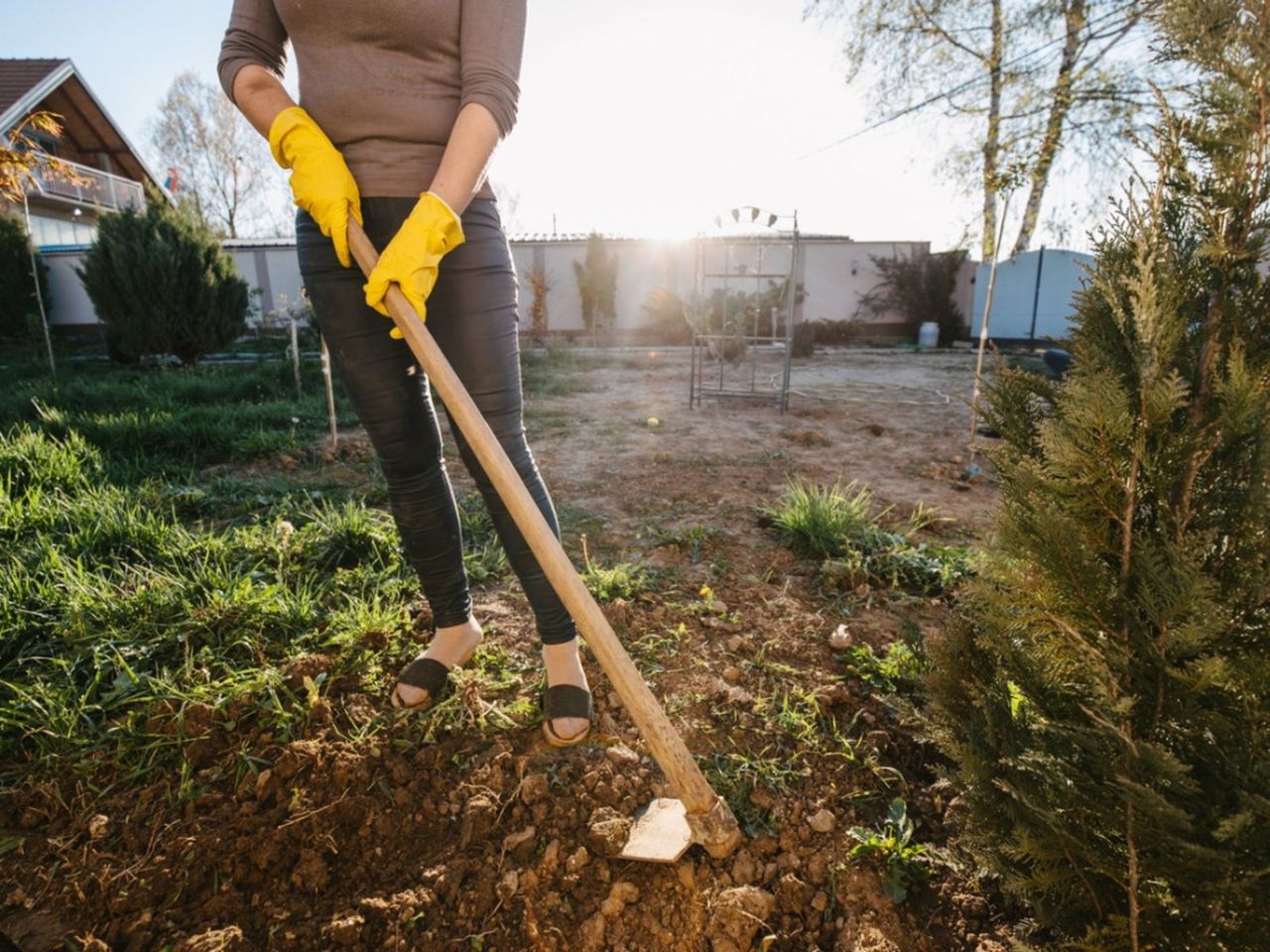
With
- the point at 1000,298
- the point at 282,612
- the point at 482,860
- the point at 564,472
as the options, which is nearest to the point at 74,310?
the point at 564,472

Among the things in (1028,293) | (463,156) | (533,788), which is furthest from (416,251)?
(1028,293)

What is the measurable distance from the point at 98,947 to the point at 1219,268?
2084mm

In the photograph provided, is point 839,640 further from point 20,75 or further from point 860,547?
point 20,75

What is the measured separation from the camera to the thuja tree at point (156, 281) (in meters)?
9.65

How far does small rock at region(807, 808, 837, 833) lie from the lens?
1389 millimetres

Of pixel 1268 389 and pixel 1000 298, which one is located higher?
pixel 1000 298

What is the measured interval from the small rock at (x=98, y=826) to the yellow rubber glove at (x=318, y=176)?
1320 millimetres

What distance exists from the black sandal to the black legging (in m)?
0.13

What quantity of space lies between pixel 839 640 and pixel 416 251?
5.43 ft

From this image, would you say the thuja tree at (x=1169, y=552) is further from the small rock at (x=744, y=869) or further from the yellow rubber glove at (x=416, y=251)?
the yellow rubber glove at (x=416, y=251)

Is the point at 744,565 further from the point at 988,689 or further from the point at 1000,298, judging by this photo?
the point at 1000,298

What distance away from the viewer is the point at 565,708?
1.65 m

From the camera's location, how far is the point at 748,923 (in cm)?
117

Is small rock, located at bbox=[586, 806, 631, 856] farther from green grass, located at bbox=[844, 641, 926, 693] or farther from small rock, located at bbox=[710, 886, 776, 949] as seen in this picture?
green grass, located at bbox=[844, 641, 926, 693]
